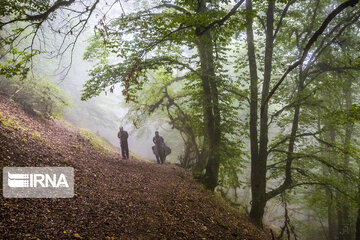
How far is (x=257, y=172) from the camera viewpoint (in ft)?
26.9

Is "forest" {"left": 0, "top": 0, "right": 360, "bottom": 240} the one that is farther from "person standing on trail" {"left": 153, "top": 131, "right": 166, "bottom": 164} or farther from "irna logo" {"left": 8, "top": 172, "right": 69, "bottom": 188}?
"irna logo" {"left": 8, "top": 172, "right": 69, "bottom": 188}

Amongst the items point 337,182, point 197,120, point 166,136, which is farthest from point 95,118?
point 337,182

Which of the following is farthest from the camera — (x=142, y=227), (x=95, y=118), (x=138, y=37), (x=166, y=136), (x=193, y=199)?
(x=95, y=118)

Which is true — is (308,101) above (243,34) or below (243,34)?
below

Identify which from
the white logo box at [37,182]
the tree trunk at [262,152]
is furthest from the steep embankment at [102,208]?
the tree trunk at [262,152]

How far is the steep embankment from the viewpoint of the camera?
11.9 feet

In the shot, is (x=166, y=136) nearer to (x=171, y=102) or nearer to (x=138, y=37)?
(x=171, y=102)

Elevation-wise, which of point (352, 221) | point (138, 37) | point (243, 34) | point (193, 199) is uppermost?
point (243, 34)

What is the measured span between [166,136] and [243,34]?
61.7 feet

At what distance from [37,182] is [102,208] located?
1.73 metres

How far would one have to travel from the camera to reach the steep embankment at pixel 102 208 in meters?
3.63

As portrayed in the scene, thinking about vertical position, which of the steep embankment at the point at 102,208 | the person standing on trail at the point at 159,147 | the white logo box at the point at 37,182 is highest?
the person standing on trail at the point at 159,147

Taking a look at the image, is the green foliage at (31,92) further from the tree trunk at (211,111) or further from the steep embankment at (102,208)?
the tree trunk at (211,111)

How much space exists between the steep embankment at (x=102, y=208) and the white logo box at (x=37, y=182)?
21cm
